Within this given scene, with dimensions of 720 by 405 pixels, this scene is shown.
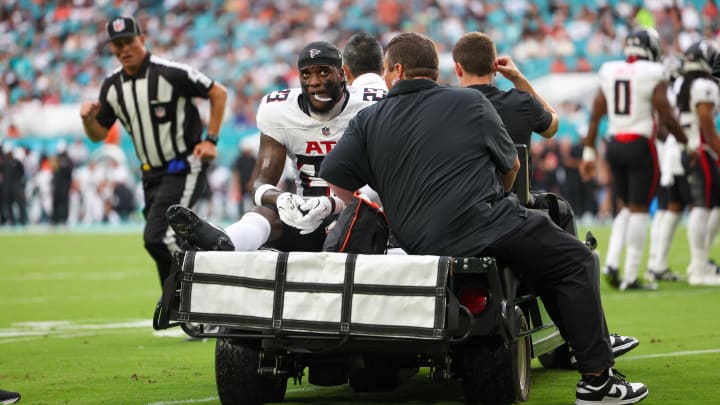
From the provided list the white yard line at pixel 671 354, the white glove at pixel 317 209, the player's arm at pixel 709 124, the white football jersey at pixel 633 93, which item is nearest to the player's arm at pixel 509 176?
the white glove at pixel 317 209

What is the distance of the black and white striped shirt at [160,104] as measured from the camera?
8.34m

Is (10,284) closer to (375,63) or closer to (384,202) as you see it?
(375,63)

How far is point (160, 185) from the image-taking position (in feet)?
27.4

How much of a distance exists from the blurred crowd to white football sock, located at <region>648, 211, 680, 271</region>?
15.0 metres

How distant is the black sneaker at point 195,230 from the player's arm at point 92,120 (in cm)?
363

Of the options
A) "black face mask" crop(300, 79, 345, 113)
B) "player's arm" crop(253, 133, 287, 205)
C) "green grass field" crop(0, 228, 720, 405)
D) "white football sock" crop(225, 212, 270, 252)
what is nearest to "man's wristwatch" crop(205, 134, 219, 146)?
"green grass field" crop(0, 228, 720, 405)

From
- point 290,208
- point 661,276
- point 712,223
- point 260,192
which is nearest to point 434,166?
point 290,208

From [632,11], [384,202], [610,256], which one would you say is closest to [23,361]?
[384,202]

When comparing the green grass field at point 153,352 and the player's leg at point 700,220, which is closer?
the green grass field at point 153,352

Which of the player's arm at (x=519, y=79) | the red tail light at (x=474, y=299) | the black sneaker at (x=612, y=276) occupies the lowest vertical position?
the black sneaker at (x=612, y=276)

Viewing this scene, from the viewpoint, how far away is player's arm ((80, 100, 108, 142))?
329 inches

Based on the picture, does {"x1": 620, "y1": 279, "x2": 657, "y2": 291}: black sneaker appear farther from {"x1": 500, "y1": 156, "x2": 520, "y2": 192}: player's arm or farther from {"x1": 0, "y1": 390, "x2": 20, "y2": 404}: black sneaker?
{"x1": 0, "y1": 390, "x2": 20, "y2": 404}: black sneaker

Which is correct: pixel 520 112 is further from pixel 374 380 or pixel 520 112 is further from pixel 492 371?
pixel 492 371

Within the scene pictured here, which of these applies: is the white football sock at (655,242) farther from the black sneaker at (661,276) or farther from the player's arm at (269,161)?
the player's arm at (269,161)
